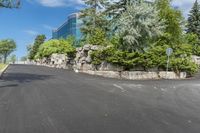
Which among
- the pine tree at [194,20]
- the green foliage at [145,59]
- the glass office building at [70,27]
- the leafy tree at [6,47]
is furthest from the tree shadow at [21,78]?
the leafy tree at [6,47]

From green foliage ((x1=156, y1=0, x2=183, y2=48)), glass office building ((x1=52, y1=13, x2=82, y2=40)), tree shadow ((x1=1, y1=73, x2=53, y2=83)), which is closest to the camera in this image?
tree shadow ((x1=1, y1=73, x2=53, y2=83))

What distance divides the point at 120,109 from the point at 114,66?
58.5 ft

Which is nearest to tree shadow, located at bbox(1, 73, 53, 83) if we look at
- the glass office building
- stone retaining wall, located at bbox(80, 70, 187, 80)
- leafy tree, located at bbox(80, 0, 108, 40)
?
stone retaining wall, located at bbox(80, 70, 187, 80)

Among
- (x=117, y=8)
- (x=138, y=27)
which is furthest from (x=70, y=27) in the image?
(x=138, y=27)

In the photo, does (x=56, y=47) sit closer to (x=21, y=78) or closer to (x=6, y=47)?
(x=21, y=78)

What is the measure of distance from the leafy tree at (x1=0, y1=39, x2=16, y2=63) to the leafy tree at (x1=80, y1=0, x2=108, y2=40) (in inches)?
2493

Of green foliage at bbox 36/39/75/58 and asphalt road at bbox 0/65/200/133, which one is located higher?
green foliage at bbox 36/39/75/58

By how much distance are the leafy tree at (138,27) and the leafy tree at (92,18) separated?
1692 cm

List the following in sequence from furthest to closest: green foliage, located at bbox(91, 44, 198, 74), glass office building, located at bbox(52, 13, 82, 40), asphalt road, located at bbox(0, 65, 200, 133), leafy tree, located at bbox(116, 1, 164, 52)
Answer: glass office building, located at bbox(52, 13, 82, 40) < leafy tree, located at bbox(116, 1, 164, 52) < green foliage, located at bbox(91, 44, 198, 74) < asphalt road, located at bbox(0, 65, 200, 133)

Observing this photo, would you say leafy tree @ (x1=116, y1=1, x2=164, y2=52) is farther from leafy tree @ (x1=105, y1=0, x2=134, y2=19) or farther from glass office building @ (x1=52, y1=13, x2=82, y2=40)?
glass office building @ (x1=52, y1=13, x2=82, y2=40)

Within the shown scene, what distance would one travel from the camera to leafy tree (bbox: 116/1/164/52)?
29.9 m

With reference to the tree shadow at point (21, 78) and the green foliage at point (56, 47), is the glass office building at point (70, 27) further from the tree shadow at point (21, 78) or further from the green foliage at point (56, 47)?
the tree shadow at point (21, 78)

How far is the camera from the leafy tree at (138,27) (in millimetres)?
29875

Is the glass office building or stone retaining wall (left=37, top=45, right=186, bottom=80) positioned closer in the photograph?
stone retaining wall (left=37, top=45, right=186, bottom=80)
